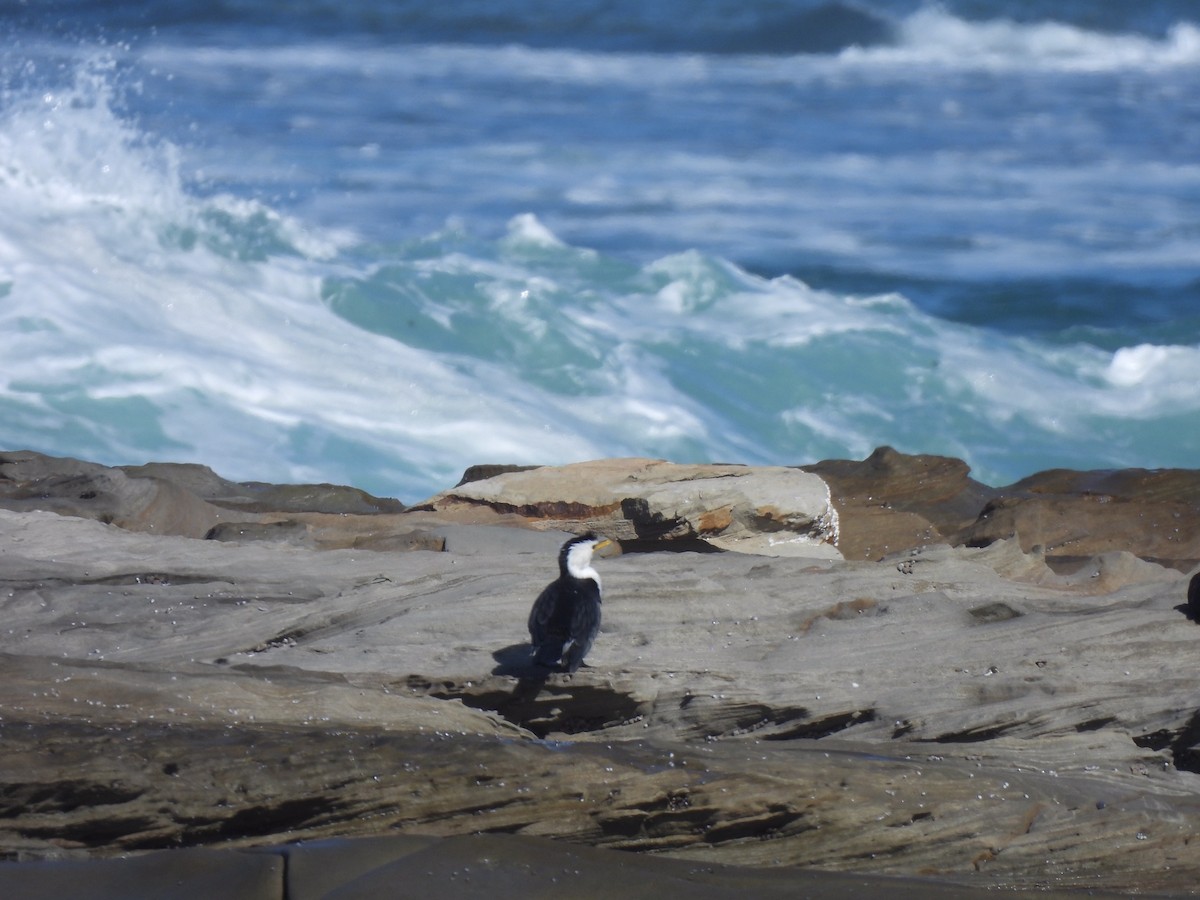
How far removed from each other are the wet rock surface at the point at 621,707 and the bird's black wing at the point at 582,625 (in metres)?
0.12

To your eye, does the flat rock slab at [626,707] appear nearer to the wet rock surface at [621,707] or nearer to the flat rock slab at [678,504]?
the wet rock surface at [621,707]

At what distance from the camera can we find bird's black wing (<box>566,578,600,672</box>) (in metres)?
5.27

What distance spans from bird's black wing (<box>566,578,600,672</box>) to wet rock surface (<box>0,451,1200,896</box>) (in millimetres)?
119

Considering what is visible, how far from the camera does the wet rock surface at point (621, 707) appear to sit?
4148 mm

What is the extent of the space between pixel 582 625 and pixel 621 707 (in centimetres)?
36

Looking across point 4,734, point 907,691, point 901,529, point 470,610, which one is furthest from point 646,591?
point 901,529

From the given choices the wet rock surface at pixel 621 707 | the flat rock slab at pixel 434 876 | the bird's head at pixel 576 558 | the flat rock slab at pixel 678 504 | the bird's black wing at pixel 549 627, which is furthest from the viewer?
the flat rock slab at pixel 678 504

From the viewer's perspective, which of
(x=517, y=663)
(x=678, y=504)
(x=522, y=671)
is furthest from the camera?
(x=678, y=504)

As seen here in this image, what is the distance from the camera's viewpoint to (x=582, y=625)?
5.32 metres

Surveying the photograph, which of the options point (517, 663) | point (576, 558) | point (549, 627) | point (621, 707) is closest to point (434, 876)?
point (549, 627)

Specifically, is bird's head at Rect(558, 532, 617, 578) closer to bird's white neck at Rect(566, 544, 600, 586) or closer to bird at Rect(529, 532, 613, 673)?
bird's white neck at Rect(566, 544, 600, 586)

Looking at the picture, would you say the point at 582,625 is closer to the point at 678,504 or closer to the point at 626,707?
the point at 626,707

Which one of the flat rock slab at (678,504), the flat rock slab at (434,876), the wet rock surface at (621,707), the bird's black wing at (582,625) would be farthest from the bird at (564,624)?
the flat rock slab at (678,504)

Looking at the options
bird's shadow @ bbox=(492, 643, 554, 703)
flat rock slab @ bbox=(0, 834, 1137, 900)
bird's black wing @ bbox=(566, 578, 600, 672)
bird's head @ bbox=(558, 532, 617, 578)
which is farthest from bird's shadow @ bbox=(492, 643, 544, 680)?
flat rock slab @ bbox=(0, 834, 1137, 900)
